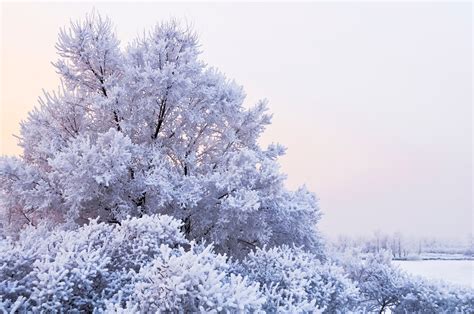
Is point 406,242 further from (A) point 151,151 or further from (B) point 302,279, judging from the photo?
(B) point 302,279

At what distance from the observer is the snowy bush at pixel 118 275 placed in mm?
4707

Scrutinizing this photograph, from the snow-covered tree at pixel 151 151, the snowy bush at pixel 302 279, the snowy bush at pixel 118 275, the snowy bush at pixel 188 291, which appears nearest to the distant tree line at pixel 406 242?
the snow-covered tree at pixel 151 151

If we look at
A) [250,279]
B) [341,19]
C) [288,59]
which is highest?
[341,19]

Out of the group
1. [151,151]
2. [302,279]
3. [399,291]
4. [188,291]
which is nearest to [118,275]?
[188,291]

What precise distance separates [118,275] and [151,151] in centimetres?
389

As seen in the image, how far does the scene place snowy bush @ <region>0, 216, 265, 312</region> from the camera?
15.4ft

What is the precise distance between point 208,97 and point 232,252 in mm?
3894

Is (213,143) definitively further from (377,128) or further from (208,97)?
(377,128)

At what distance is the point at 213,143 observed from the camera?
11.3 metres

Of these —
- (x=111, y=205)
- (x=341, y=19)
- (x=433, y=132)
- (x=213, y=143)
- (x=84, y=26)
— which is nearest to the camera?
(x=111, y=205)

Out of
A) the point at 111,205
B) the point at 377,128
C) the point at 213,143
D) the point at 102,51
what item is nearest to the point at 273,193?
the point at 213,143

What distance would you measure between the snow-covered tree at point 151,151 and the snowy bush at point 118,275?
200 centimetres

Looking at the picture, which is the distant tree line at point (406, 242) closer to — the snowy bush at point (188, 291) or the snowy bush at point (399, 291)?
the snowy bush at point (399, 291)

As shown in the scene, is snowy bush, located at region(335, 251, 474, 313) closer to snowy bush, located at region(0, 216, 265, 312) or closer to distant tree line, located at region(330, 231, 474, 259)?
snowy bush, located at region(0, 216, 265, 312)
